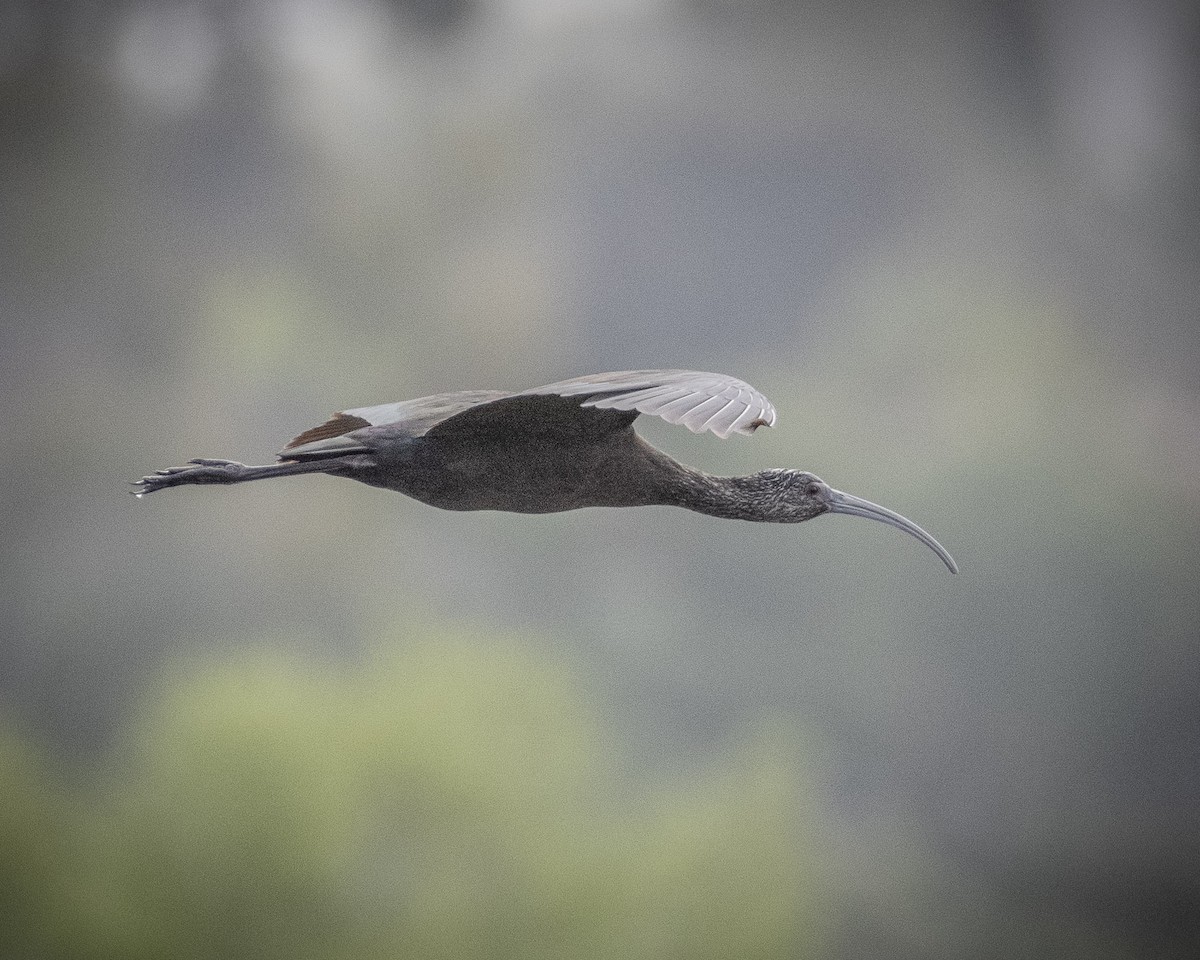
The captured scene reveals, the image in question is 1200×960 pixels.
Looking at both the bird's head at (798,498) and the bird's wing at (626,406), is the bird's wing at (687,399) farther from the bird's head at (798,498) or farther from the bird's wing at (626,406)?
the bird's head at (798,498)

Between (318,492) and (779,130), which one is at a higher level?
(779,130)

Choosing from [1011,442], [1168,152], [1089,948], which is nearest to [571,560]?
[1011,442]

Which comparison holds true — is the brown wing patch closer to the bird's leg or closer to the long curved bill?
the bird's leg

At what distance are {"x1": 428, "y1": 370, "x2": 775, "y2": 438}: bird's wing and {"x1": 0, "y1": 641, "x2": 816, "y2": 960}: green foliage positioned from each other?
3856 millimetres

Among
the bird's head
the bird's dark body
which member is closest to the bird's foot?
the bird's dark body

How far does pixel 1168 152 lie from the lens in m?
7.38

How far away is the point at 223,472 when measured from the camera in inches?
144

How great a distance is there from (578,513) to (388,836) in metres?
2.05

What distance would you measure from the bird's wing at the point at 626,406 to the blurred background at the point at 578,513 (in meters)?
3.80

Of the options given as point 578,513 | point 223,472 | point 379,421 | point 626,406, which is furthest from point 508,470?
point 578,513

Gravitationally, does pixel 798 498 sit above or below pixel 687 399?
below

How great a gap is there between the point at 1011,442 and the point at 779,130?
222 cm

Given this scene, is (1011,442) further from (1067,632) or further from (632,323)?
(632,323)

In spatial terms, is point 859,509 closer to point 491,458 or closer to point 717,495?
point 717,495
